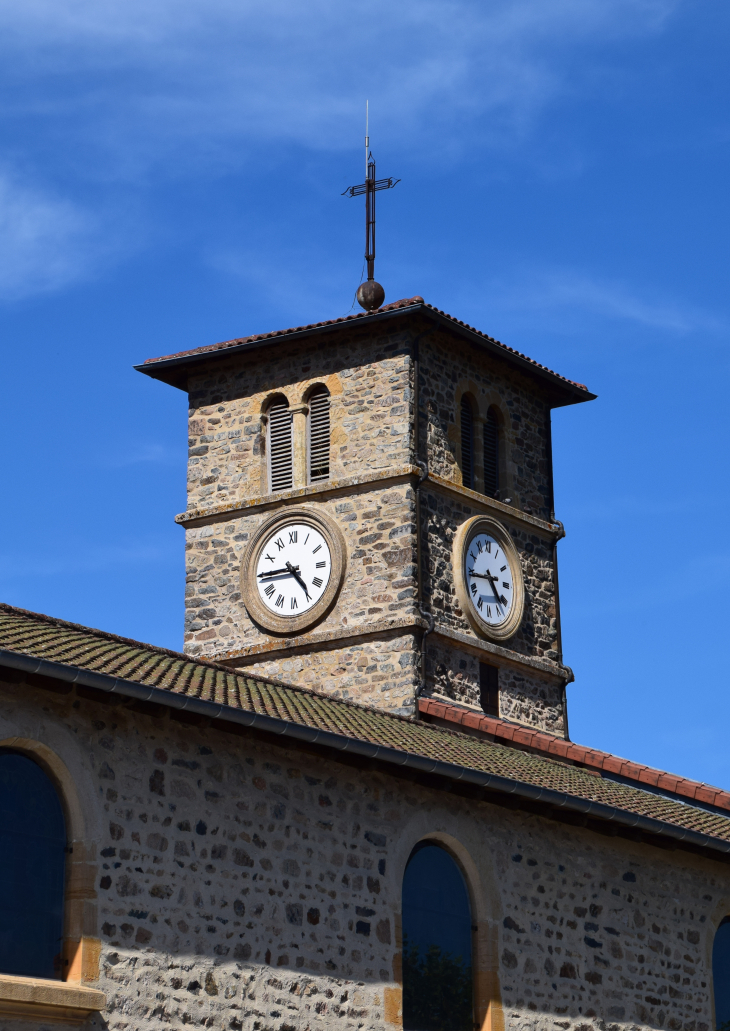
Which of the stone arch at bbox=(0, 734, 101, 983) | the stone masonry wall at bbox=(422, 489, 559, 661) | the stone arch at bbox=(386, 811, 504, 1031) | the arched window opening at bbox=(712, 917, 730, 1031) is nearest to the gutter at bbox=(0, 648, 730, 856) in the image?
the stone arch at bbox=(386, 811, 504, 1031)

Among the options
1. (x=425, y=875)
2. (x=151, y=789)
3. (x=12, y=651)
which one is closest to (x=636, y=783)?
(x=425, y=875)

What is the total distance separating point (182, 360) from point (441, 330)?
12.5ft

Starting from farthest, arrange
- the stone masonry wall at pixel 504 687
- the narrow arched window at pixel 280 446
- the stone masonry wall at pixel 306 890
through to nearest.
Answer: the narrow arched window at pixel 280 446 < the stone masonry wall at pixel 504 687 < the stone masonry wall at pixel 306 890

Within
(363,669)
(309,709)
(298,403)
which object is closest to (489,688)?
(363,669)

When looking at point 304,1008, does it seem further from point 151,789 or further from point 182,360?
point 182,360

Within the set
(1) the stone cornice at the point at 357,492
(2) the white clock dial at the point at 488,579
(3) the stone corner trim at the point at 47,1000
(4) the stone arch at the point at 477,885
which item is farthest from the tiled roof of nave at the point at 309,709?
(1) the stone cornice at the point at 357,492

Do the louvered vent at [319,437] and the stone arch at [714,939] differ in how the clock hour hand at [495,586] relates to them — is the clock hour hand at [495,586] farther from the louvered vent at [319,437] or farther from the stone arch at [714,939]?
the stone arch at [714,939]

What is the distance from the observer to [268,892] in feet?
44.9

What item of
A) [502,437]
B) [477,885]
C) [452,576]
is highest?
[502,437]

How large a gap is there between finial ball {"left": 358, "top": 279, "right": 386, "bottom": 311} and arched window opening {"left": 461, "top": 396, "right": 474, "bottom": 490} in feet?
6.71

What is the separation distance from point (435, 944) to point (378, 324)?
10.5m

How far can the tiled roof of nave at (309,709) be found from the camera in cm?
1352

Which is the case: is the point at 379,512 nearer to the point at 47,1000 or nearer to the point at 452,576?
the point at 452,576

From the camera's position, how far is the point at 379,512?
22.6m
